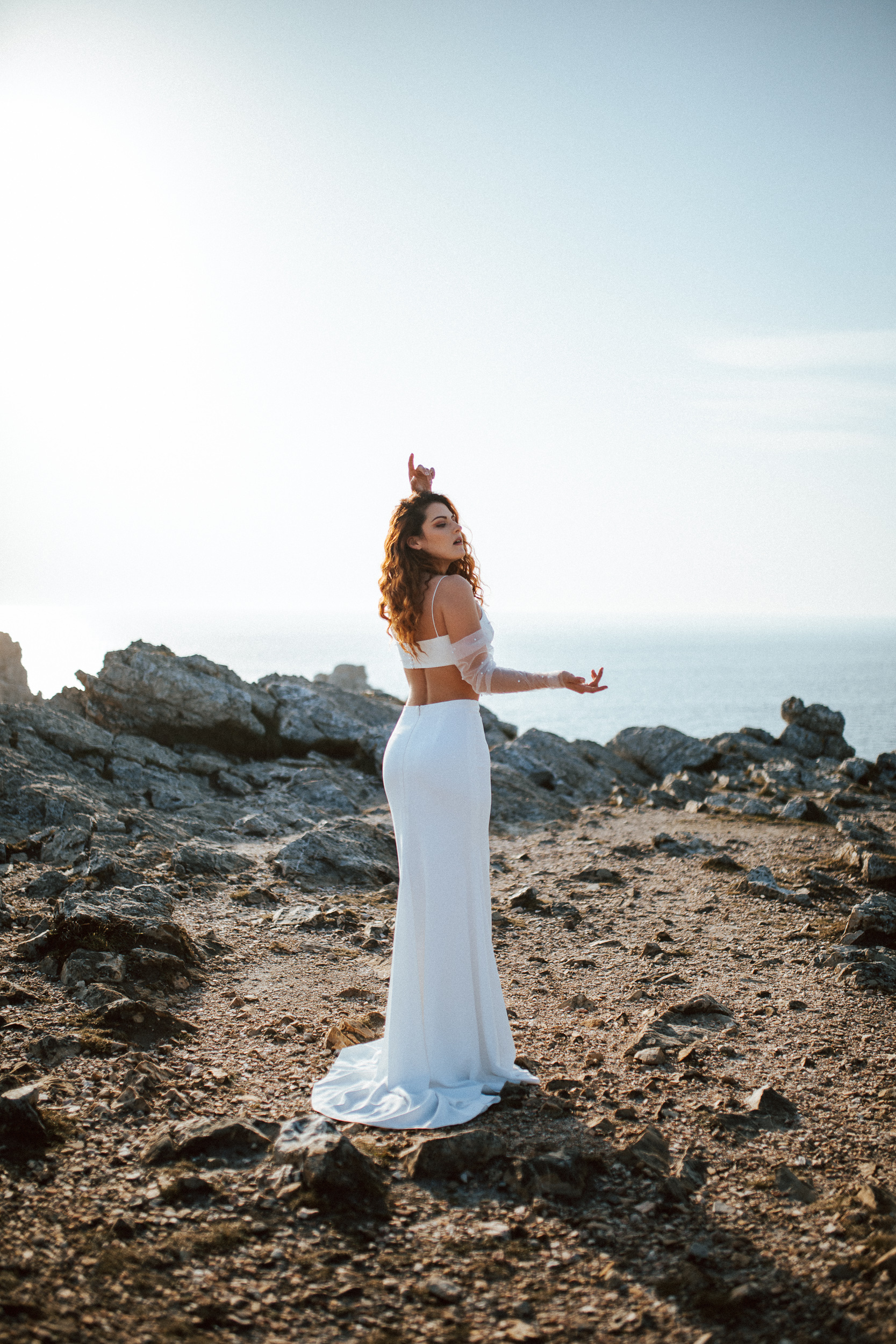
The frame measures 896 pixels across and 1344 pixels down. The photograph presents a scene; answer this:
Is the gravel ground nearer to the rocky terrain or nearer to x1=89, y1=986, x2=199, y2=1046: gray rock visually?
the rocky terrain

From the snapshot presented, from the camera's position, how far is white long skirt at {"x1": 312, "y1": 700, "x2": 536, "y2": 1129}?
5102mm

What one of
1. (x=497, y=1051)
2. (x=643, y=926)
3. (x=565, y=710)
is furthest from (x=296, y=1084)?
(x=565, y=710)

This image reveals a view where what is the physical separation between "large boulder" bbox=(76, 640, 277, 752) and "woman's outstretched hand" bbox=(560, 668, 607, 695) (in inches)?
428

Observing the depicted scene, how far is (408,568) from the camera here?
537 centimetres

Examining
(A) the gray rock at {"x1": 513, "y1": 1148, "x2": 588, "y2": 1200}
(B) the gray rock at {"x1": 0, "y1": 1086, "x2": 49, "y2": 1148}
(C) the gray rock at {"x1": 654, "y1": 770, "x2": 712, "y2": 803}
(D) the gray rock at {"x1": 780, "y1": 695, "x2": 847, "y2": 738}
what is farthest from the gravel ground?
(D) the gray rock at {"x1": 780, "y1": 695, "x2": 847, "y2": 738}

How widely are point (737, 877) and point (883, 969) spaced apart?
11.8 ft

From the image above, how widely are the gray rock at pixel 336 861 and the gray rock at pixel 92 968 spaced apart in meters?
A: 3.41

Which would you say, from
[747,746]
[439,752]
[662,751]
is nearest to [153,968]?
[439,752]

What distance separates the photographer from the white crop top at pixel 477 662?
516cm

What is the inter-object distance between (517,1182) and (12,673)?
15.1m

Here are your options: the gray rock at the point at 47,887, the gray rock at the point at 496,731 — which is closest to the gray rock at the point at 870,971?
the gray rock at the point at 47,887

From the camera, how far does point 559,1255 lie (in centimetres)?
357

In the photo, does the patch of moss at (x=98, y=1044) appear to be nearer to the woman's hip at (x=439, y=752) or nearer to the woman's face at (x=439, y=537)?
the woman's hip at (x=439, y=752)

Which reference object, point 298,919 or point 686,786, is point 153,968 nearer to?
point 298,919
